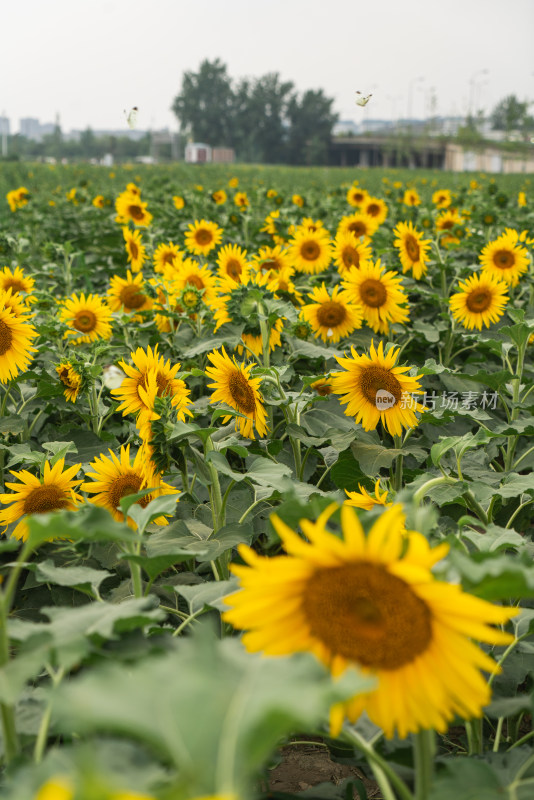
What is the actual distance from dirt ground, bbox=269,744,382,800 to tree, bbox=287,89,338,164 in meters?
57.2

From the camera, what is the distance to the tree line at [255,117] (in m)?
56.0

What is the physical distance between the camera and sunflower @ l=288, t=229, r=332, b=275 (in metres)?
4.50

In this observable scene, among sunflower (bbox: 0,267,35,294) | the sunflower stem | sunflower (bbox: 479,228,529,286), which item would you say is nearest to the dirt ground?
the sunflower stem

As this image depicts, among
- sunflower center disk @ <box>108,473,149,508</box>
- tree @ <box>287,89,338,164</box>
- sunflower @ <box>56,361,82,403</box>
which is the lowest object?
sunflower center disk @ <box>108,473,149,508</box>

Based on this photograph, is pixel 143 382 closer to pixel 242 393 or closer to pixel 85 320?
pixel 242 393

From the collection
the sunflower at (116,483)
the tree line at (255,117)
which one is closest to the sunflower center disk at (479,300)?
the sunflower at (116,483)

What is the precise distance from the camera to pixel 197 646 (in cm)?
66

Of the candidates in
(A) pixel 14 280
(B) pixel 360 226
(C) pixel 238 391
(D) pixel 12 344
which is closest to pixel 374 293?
(C) pixel 238 391

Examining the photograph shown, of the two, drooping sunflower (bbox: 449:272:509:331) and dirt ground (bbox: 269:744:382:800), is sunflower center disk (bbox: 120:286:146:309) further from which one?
dirt ground (bbox: 269:744:382:800)

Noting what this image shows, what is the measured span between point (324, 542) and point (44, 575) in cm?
69

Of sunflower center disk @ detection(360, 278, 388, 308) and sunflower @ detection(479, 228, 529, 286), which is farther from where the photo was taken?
sunflower @ detection(479, 228, 529, 286)

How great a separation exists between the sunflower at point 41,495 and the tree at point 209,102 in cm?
5475

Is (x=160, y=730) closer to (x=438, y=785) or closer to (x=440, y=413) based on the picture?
(x=438, y=785)

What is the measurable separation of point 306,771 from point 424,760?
1004 mm
